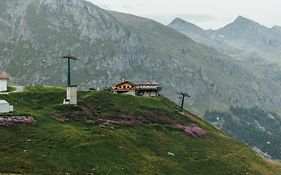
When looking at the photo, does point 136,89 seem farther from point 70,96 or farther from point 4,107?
point 4,107

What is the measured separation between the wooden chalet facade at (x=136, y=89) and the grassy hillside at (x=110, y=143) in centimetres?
2639

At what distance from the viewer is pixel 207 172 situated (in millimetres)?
96375

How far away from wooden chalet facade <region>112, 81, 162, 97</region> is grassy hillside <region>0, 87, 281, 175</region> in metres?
26.4

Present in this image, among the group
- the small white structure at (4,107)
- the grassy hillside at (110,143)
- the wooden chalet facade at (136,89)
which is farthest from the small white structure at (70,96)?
the wooden chalet facade at (136,89)

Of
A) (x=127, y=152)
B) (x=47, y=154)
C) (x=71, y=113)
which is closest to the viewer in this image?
(x=47, y=154)

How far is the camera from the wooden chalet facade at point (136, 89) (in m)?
165

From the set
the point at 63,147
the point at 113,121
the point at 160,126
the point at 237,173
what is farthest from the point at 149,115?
the point at 63,147

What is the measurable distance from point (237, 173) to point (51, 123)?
3952 cm

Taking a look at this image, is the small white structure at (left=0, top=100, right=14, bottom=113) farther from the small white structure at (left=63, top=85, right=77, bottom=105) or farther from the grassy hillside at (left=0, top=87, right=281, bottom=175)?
the small white structure at (left=63, top=85, right=77, bottom=105)

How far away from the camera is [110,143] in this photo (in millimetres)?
95188

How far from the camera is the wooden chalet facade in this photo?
16475 centimetres

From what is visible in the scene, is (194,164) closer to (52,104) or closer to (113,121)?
(113,121)

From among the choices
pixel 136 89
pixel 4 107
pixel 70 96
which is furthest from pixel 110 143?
pixel 136 89

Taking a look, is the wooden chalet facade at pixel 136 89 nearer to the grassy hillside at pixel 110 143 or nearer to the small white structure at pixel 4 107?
the grassy hillside at pixel 110 143
